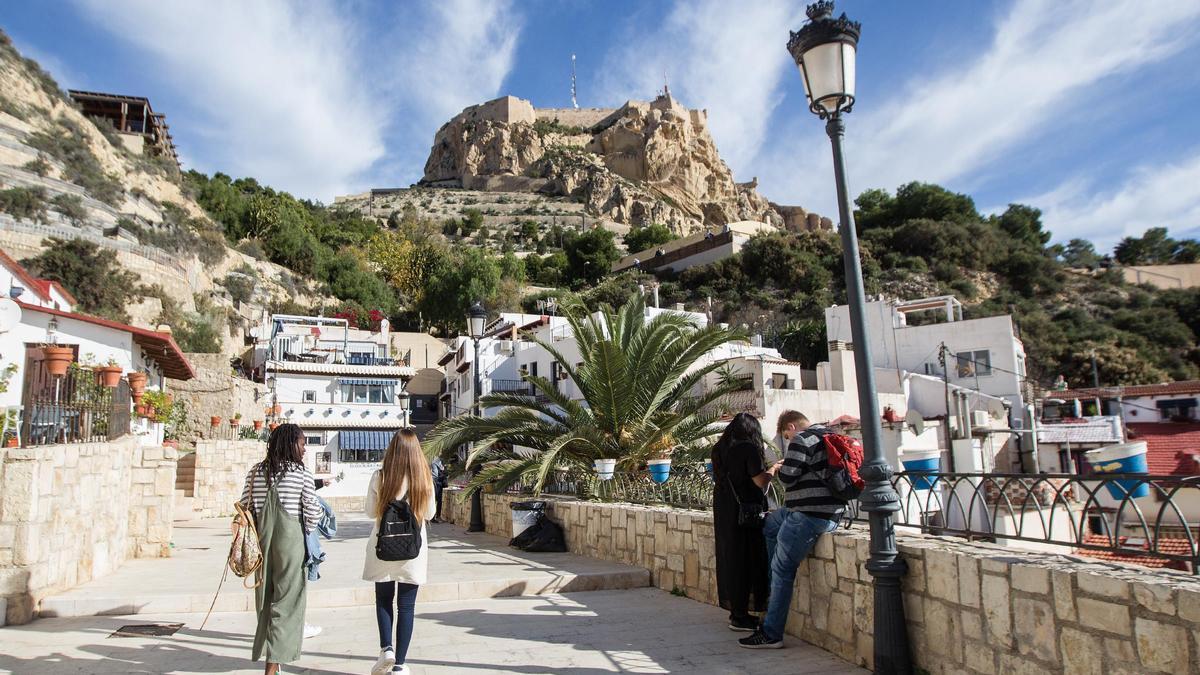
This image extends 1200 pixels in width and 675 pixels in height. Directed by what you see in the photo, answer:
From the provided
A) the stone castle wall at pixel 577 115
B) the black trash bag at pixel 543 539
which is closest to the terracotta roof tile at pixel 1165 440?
the black trash bag at pixel 543 539

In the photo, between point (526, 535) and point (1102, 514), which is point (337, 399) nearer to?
point (526, 535)

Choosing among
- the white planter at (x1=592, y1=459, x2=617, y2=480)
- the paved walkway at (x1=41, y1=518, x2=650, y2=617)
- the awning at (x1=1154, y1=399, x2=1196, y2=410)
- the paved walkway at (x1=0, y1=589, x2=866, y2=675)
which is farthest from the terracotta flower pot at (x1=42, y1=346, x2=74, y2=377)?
the awning at (x1=1154, y1=399, x2=1196, y2=410)

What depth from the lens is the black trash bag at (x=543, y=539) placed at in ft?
31.1

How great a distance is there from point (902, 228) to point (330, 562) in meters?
55.8

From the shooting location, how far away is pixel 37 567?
19.5 feet

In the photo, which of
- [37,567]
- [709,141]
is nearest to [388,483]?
[37,567]

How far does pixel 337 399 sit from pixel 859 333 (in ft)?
107

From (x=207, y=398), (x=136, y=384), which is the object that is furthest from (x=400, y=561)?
(x=207, y=398)

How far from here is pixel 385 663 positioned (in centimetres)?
441

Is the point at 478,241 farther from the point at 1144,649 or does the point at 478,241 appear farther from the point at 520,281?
the point at 1144,649

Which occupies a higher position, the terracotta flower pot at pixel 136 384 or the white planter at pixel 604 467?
the terracotta flower pot at pixel 136 384

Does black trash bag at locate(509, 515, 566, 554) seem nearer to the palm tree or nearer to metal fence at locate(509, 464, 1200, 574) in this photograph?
the palm tree

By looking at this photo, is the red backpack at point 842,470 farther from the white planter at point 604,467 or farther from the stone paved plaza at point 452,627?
the white planter at point 604,467

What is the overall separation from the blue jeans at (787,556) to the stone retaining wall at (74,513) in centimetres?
563
